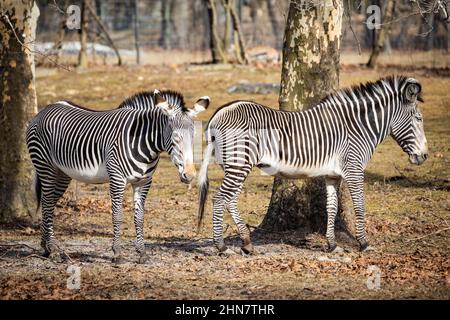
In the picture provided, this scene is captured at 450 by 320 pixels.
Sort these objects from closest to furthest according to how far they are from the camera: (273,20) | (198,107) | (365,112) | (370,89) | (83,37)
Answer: (198,107)
(365,112)
(370,89)
(83,37)
(273,20)

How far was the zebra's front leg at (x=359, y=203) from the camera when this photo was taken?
1003 cm

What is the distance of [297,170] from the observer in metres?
10.0

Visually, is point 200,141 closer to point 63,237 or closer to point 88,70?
point 63,237

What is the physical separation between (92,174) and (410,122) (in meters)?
3.81

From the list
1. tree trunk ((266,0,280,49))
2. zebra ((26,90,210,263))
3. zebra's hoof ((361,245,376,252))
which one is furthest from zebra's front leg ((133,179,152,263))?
tree trunk ((266,0,280,49))

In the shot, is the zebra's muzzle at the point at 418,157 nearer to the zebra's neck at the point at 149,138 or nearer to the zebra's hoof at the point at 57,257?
the zebra's neck at the point at 149,138

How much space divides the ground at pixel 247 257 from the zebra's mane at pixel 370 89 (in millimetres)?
1762

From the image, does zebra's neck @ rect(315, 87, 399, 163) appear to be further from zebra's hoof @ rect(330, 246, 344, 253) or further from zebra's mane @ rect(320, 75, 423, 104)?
zebra's hoof @ rect(330, 246, 344, 253)

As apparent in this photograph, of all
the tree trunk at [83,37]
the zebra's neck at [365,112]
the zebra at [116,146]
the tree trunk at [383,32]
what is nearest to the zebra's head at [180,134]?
the zebra at [116,146]

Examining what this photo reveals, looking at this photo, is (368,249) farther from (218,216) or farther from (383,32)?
(383,32)

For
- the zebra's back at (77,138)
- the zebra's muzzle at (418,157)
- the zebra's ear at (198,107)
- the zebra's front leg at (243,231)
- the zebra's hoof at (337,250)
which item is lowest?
the zebra's hoof at (337,250)

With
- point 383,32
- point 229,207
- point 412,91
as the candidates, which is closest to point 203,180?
point 229,207

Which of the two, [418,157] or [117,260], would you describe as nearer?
[117,260]
